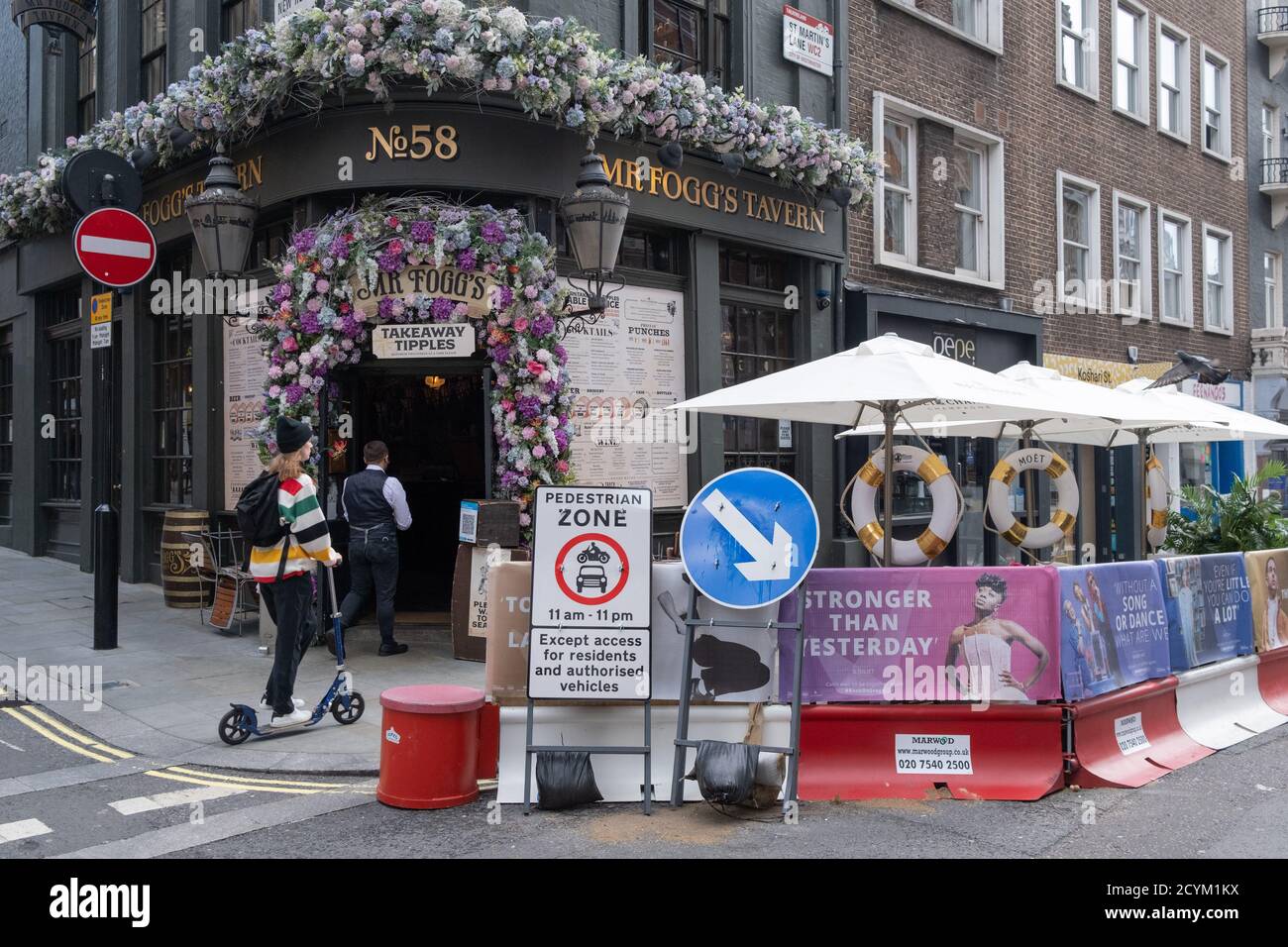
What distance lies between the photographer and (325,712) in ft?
23.6

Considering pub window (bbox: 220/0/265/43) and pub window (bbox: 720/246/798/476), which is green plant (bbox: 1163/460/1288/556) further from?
pub window (bbox: 220/0/265/43)

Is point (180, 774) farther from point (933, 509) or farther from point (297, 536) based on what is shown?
point (933, 509)

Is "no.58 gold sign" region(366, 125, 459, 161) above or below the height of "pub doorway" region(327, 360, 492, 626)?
above

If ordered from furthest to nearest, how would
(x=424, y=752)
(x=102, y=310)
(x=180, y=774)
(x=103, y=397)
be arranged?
(x=103, y=397), (x=102, y=310), (x=180, y=774), (x=424, y=752)

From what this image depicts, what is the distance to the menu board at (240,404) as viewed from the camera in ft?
37.4

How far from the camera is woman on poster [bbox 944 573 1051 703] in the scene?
19.9 feet

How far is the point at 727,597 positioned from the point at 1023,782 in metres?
2.00

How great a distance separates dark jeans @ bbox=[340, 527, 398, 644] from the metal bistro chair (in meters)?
1.48

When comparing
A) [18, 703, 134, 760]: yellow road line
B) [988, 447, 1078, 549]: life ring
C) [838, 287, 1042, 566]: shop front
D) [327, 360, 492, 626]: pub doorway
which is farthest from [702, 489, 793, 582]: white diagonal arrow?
[838, 287, 1042, 566]: shop front

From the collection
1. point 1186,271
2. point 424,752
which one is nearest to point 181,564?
point 424,752

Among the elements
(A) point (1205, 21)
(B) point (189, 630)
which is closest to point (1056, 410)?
(B) point (189, 630)

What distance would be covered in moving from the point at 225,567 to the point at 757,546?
24.0 ft

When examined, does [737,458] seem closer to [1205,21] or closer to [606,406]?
[606,406]

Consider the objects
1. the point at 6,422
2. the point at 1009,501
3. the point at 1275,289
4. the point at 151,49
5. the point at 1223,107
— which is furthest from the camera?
the point at 1275,289
